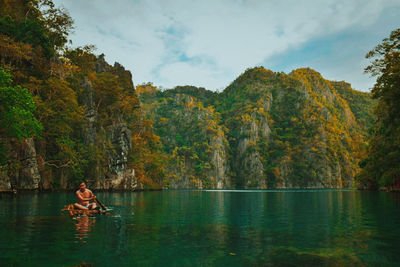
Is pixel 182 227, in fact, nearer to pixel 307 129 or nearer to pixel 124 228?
pixel 124 228

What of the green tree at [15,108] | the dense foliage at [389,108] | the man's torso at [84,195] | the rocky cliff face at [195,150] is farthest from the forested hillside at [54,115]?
the rocky cliff face at [195,150]

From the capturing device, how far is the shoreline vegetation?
42.9 metres

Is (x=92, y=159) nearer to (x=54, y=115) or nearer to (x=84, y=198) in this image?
(x=54, y=115)

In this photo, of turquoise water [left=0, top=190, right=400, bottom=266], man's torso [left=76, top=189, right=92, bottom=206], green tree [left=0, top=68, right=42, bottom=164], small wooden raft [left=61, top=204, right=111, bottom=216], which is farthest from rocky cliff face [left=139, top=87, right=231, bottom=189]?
turquoise water [left=0, top=190, right=400, bottom=266]

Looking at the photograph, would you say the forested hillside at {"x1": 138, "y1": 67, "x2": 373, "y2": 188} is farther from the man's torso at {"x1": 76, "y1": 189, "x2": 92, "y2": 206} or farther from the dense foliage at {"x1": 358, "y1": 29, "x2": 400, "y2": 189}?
the man's torso at {"x1": 76, "y1": 189, "x2": 92, "y2": 206}

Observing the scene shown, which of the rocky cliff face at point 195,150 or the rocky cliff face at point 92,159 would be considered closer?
the rocky cliff face at point 92,159

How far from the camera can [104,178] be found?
7088 centimetres

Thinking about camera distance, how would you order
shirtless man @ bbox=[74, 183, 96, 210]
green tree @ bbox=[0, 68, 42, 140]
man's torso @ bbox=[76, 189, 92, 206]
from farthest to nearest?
1. green tree @ bbox=[0, 68, 42, 140]
2. man's torso @ bbox=[76, 189, 92, 206]
3. shirtless man @ bbox=[74, 183, 96, 210]

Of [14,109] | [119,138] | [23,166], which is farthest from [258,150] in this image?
[14,109]

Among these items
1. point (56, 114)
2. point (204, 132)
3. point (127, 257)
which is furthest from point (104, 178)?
point (204, 132)

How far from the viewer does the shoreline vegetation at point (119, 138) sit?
42.9 m

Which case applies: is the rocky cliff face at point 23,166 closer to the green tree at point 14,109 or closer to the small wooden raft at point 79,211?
the green tree at point 14,109

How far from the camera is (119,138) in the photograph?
8081cm

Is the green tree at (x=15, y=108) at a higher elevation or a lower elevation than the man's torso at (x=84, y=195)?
higher
